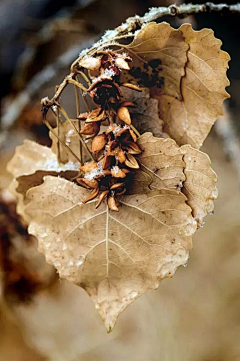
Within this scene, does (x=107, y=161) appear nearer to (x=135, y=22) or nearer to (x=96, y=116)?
(x=96, y=116)

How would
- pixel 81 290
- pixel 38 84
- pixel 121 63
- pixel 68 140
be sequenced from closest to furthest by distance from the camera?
pixel 121 63 < pixel 68 140 < pixel 38 84 < pixel 81 290

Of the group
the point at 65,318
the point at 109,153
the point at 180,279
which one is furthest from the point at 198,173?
the point at 65,318

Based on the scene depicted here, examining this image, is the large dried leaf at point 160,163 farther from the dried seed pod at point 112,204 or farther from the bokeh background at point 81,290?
the bokeh background at point 81,290

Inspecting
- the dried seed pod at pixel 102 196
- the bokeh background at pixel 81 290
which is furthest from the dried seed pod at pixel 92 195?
the bokeh background at pixel 81 290

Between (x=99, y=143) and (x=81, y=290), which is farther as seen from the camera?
(x=81, y=290)

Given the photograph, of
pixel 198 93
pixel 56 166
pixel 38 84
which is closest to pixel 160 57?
pixel 198 93

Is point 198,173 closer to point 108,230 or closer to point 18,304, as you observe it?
point 108,230
